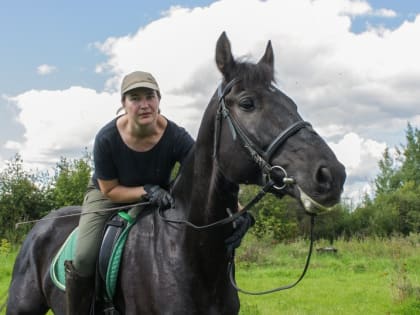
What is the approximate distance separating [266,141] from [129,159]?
149 centimetres

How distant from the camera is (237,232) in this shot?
148 inches

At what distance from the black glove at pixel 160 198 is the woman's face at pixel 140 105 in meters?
0.54

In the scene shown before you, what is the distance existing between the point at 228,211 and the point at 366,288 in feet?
40.1

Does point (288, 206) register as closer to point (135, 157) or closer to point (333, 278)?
point (333, 278)

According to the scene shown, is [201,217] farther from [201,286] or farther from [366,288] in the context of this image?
[366,288]

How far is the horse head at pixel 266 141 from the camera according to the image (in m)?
2.87

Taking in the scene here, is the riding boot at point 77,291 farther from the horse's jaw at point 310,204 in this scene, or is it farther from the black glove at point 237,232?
the horse's jaw at point 310,204

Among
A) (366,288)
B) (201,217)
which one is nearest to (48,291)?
(201,217)

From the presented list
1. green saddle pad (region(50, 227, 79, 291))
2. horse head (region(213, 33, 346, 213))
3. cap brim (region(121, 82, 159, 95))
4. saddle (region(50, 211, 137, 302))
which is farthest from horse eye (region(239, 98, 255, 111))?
green saddle pad (region(50, 227, 79, 291))

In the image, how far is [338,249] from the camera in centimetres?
2578

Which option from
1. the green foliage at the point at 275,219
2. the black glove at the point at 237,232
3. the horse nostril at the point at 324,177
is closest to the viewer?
the horse nostril at the point at 324,177

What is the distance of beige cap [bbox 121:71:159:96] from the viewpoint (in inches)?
160

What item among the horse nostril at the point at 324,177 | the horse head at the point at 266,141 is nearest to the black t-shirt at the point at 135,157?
the horse head at the point at 266,141

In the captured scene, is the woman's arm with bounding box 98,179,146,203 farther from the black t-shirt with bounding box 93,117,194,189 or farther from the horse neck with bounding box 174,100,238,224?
the horse neck with bounding box 174,100,238,224
